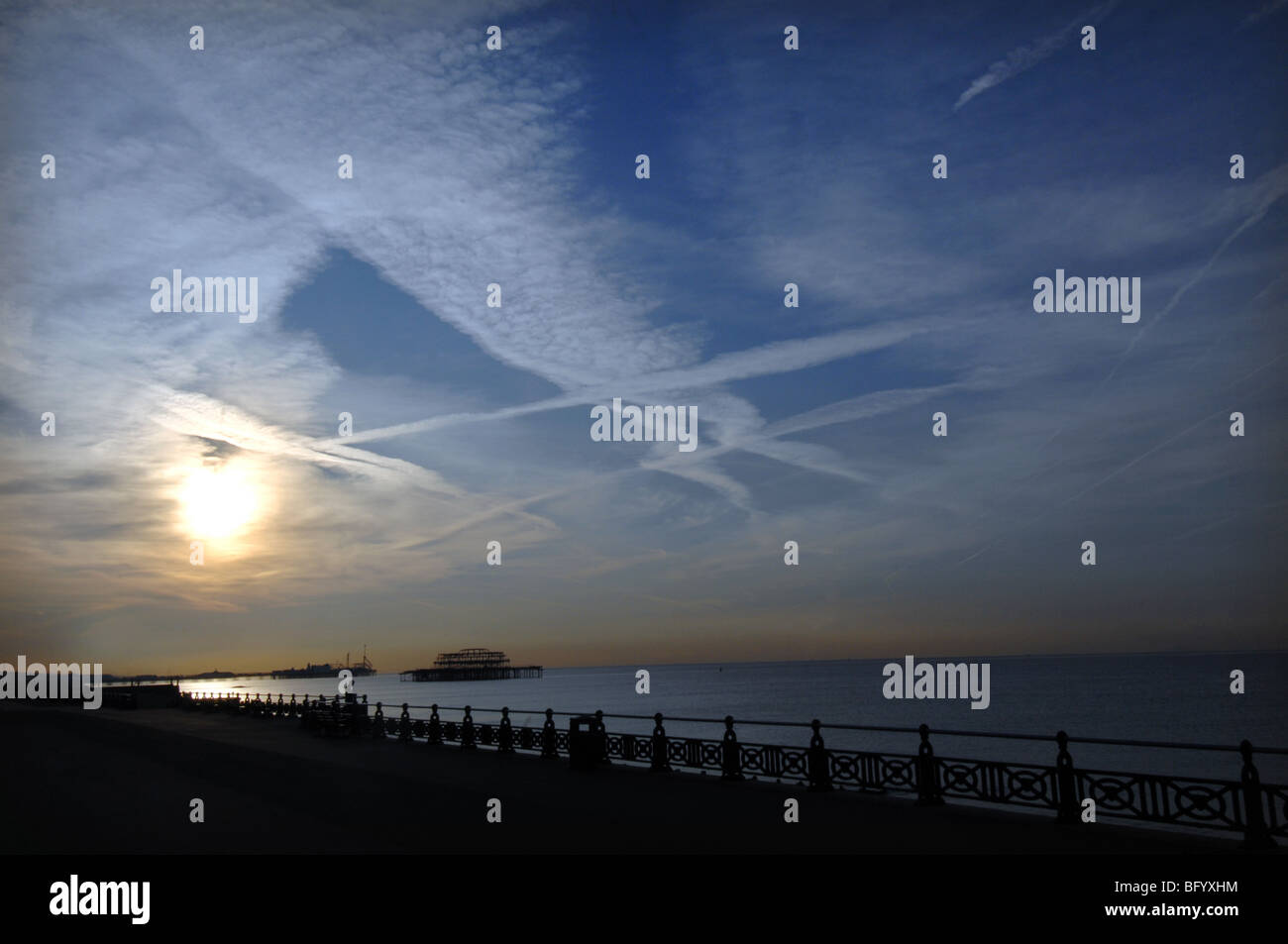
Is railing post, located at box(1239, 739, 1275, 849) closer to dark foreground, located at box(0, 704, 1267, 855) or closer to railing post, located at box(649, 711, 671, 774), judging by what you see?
dark foreground, located at box(0, 704, 1267, 855)

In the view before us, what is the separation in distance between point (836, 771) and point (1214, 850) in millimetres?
7724

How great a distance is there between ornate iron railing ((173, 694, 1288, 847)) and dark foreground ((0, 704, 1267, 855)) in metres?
0.39

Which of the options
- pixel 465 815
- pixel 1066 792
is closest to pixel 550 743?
pixel 465 815

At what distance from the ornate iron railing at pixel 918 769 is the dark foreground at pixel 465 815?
15.3 inches

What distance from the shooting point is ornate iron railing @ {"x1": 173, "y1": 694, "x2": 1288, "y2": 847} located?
1313 cm

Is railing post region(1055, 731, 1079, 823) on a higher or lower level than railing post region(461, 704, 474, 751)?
higher

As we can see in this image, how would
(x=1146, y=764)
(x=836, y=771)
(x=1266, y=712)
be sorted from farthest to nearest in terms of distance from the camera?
(x=1266, y=712) < (x=1146, y=764) < (x=836, y=771)

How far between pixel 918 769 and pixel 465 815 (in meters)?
8.29

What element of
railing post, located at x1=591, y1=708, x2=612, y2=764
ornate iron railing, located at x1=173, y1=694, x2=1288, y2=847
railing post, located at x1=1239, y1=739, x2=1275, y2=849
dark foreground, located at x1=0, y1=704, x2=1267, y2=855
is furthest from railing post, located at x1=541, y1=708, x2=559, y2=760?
railing post, located at x1=1239, y1=739, x2=1275, y2=849

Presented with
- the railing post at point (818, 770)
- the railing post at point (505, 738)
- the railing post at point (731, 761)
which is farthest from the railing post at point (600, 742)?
the railing post at point (818, 770)
